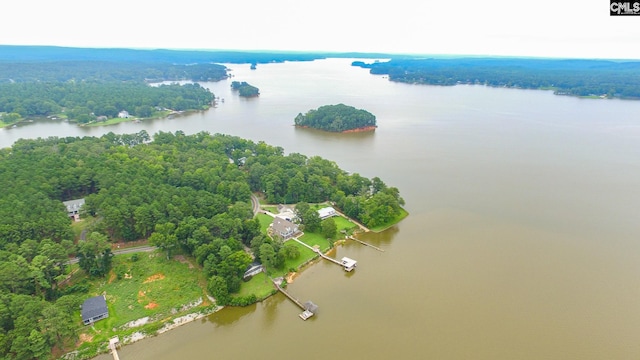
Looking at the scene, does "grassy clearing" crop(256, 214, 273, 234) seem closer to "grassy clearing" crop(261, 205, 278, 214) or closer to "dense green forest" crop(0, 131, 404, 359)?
"grassy clearing" crop(261, 205, 278, 214)

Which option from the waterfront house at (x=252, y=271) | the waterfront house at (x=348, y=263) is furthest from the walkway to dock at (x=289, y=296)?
the waterfront house at (x=348, y=263)

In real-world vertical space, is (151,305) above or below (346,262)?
below

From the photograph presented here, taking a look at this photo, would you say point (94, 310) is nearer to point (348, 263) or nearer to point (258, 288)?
point (258, 288)

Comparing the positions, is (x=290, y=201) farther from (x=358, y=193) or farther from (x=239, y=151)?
(x=239, y=151)

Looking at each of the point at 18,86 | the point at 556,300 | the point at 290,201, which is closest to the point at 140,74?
the point at 18,86

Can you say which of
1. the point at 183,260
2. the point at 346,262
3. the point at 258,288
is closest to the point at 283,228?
the point at 346,262

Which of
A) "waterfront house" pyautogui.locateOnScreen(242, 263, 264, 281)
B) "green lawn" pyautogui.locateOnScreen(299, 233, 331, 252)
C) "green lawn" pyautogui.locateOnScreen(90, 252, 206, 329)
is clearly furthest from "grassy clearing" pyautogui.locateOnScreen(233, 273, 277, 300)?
"green lawn" pyautogui.locateOnScreen(299, 233, 331, 252)
